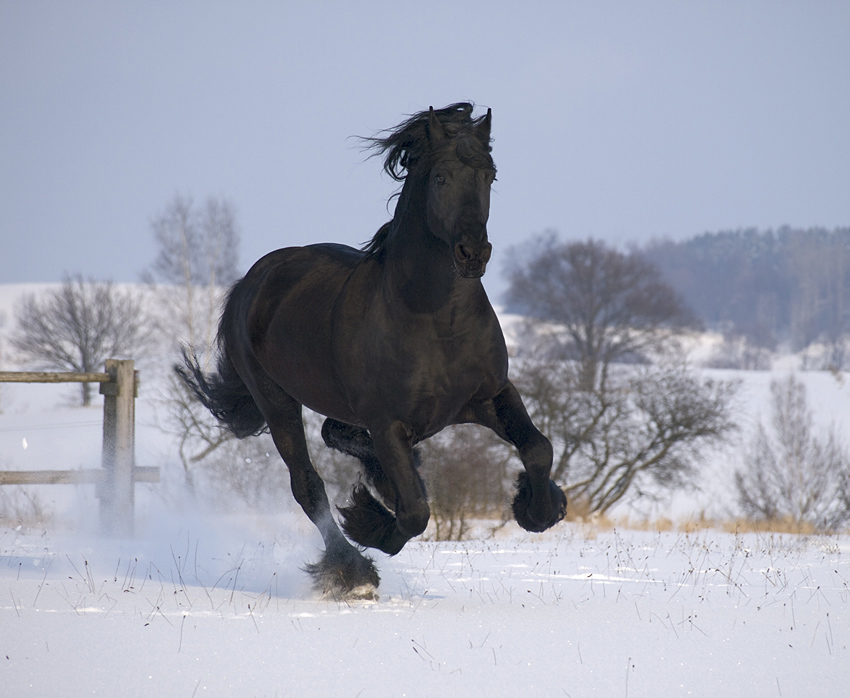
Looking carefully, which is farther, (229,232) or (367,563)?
(229,232)

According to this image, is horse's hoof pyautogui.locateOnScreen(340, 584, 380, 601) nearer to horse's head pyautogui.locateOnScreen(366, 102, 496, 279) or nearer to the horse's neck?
the horse's neck

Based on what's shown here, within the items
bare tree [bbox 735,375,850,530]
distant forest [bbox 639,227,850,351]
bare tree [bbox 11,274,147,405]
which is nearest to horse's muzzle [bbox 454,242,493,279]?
bare tree [bbox 735,375,850,530]

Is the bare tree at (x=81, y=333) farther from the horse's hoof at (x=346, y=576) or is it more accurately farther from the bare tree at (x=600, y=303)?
the horse's hoof at (x=346, y=576)

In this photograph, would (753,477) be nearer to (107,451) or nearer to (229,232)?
(107,451)

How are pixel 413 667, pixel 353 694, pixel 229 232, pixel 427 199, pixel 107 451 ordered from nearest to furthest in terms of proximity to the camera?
pixel 353 694 → pixel 413 667 → pixel 427 199 → pixel 107 451 → pixel 229 232

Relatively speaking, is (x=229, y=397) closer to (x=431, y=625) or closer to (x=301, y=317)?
(x=301, y=317)

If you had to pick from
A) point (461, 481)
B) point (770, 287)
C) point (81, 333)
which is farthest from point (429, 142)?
point (770, 287)

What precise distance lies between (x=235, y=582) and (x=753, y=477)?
17785mm

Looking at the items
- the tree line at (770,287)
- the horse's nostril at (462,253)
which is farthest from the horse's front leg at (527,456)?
the tree line at (770,287)

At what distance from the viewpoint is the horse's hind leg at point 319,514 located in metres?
4.30

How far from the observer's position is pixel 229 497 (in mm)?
12469

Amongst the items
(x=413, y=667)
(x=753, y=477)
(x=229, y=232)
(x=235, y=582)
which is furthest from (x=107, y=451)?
(x=229, y=232)

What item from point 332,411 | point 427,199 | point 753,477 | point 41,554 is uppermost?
point 427,199

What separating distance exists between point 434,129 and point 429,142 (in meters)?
0.06
